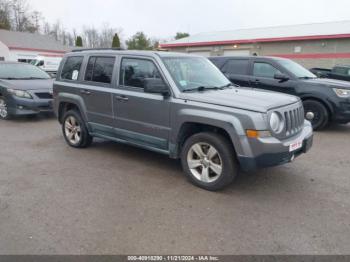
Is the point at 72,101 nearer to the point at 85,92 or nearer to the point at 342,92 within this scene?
the point at 85,92

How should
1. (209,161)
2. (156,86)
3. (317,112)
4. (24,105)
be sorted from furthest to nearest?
1. (24,105)
2. (317,112)
3. (156,86)
4. (209,161)

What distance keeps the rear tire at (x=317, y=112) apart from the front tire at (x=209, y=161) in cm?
457

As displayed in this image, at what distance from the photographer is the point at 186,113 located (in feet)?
13.7

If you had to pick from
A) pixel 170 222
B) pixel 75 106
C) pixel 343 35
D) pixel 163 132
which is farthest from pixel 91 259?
pixel 343 35

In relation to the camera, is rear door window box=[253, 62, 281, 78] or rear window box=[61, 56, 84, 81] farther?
rear door window box=[253, 62, 281, 78]

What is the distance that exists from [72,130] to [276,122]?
399 centimetres

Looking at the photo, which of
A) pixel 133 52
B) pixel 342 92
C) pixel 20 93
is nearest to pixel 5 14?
pixel 20 93

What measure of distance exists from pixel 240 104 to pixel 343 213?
173 cm

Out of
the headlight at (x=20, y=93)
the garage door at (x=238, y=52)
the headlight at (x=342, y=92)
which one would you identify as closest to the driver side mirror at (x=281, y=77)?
the headlight at (x=342, y=92)

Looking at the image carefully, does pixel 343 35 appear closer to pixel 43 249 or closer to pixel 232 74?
pixel 232 74

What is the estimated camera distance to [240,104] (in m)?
3.87

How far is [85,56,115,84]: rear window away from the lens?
17.2 feet

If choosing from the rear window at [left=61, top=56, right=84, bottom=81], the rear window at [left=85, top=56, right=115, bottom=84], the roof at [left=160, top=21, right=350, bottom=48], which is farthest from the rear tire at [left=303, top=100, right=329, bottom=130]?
the roof at [left=160, top=21, right=350, bottom=48]

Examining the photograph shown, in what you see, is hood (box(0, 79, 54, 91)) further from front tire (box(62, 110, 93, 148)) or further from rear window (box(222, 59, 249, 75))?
rear window (box(222, 59, 249, 75))
